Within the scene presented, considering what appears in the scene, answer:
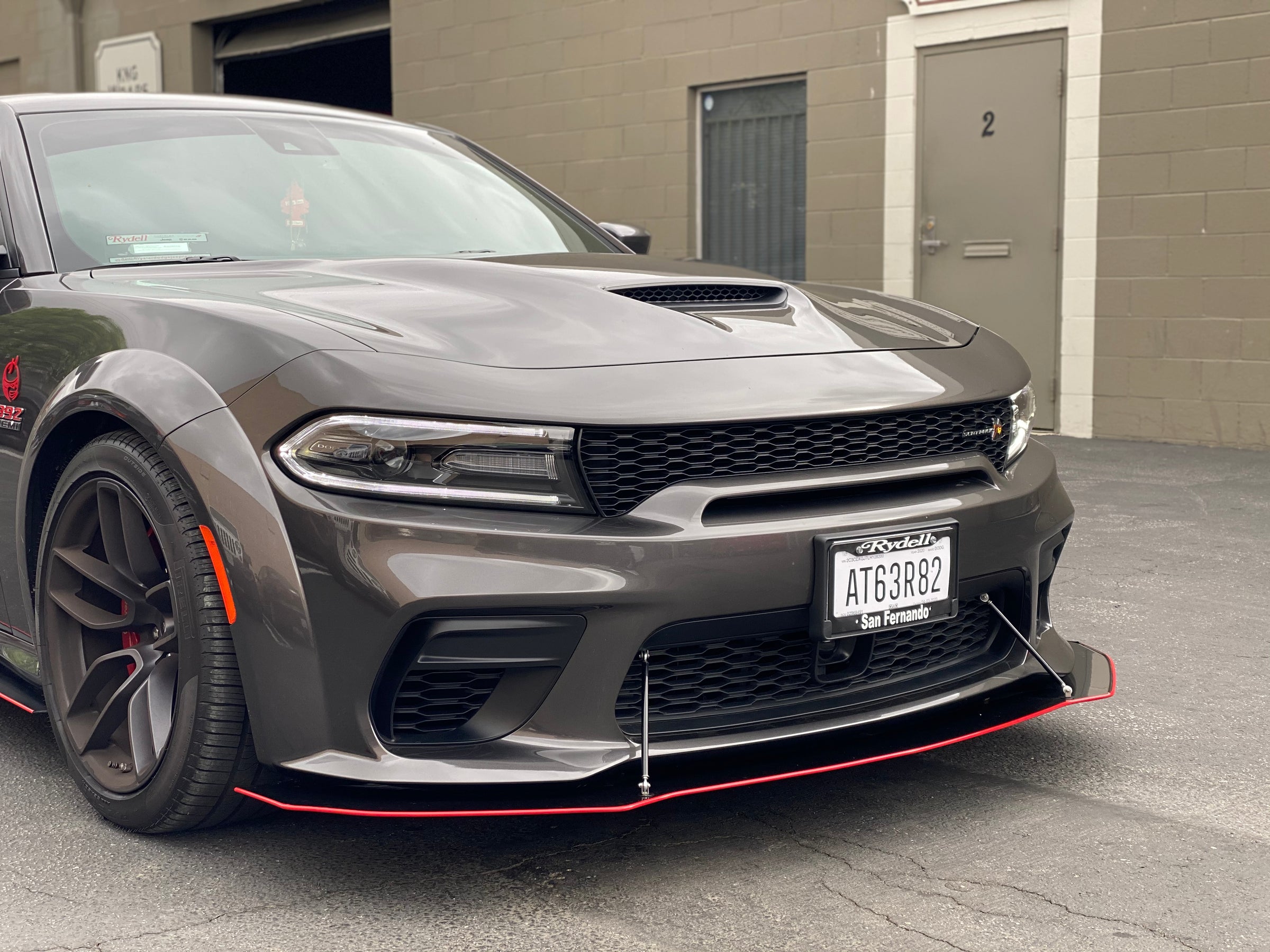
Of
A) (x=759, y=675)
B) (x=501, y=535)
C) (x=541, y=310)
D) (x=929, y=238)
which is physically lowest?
(x=759, y=675)

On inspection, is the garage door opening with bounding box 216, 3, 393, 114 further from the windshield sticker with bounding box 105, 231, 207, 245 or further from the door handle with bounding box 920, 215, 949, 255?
the windshield sticker with bounding box 105, 231, 207, 245

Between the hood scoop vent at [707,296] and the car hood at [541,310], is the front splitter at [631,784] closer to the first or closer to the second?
the car hood at [541,310]

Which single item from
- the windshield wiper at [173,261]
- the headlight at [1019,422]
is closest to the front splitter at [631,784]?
the headlight at [1019,422]

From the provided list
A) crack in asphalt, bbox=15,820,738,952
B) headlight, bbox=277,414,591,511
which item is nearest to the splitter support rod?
crack in asphalt, bbox=15,820,738,952

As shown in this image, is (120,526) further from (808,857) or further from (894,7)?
(894,7)

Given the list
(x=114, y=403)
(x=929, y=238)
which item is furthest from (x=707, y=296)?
(x=929, y=238)

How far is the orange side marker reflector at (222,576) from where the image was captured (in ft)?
7.60

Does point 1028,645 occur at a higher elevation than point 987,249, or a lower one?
lower

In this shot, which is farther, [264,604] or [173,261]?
[173,261]

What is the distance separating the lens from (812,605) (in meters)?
2.36

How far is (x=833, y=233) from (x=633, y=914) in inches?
322

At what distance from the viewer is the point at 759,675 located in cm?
244

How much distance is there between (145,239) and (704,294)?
4.15 ft

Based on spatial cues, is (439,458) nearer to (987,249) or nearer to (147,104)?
(147,104)
